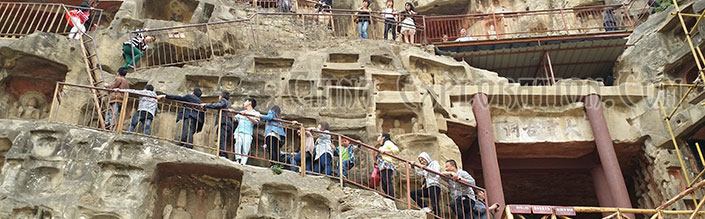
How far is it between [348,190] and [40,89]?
340 inches

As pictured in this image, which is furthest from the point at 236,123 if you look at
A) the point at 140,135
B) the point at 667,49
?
the point at 667,49

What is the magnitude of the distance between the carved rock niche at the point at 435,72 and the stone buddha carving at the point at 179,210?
23.4 feet

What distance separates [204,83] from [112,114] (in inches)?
135

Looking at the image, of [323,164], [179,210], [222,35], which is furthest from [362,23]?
[179,210]

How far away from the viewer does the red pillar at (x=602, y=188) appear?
45.7ft

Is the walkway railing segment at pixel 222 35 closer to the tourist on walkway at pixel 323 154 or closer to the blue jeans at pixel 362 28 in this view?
the blue jeans at pixel 362 28

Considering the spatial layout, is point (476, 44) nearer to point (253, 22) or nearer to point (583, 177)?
point (583, 177)

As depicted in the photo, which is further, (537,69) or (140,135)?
(537,69)

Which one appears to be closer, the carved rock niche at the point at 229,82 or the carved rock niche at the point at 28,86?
the carved rock niche at the point at 229,82

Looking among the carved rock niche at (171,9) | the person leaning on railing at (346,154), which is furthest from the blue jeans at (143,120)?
the carved rock niche at (171,9)

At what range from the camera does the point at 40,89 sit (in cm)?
1443

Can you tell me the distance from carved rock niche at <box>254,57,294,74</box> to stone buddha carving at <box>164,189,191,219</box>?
4.93 meters

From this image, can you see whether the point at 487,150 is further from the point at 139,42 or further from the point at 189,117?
the point at 139,42

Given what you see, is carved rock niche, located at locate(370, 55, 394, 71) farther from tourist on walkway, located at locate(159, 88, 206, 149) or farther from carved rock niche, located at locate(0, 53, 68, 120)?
carved rock niche, located at locate(0, 53, 68, 120)
